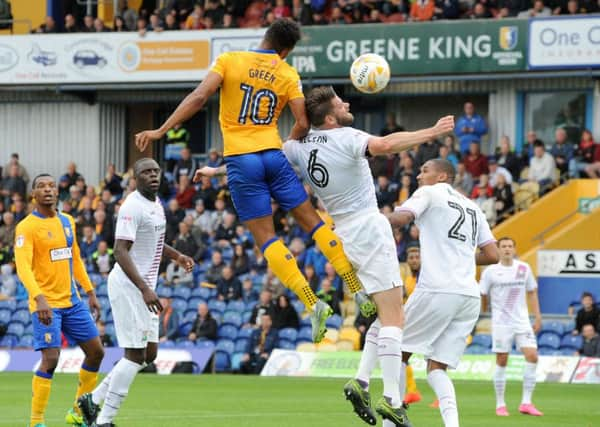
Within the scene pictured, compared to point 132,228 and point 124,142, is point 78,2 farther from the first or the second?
point 132,228

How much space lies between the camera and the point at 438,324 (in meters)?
11.2

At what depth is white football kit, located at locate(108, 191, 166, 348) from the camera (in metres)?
12.7

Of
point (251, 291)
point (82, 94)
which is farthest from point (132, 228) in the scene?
point (82, 94)

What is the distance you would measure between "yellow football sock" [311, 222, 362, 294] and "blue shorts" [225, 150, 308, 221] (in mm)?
351

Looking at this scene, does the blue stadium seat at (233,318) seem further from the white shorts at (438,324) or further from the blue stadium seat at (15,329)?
the white shorts at (438,324)

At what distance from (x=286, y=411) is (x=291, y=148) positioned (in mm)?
5895

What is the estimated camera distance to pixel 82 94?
35938 mm

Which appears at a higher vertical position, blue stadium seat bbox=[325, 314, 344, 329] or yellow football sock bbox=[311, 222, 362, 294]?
yellow football sock bbox=[311, 222, 362, 294]

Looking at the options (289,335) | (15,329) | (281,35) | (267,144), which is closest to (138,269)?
(267,144)

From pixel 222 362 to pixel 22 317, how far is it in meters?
5.21

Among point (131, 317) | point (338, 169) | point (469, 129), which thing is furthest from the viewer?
point (469, 129)

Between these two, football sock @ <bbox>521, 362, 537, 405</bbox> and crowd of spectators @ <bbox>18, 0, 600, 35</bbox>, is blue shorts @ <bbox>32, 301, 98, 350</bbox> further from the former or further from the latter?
crowd of spectators @ <bbox>18, 0, 600, 35</bbox>

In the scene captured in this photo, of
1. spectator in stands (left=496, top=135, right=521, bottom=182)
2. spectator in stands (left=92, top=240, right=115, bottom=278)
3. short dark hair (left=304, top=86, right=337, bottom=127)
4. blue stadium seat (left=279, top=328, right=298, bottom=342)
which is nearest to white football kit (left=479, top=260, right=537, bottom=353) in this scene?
short dark hair (left=304, top=86, right=337, bottom=127)

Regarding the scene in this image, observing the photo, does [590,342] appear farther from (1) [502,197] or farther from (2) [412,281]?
(2) [412,281]
